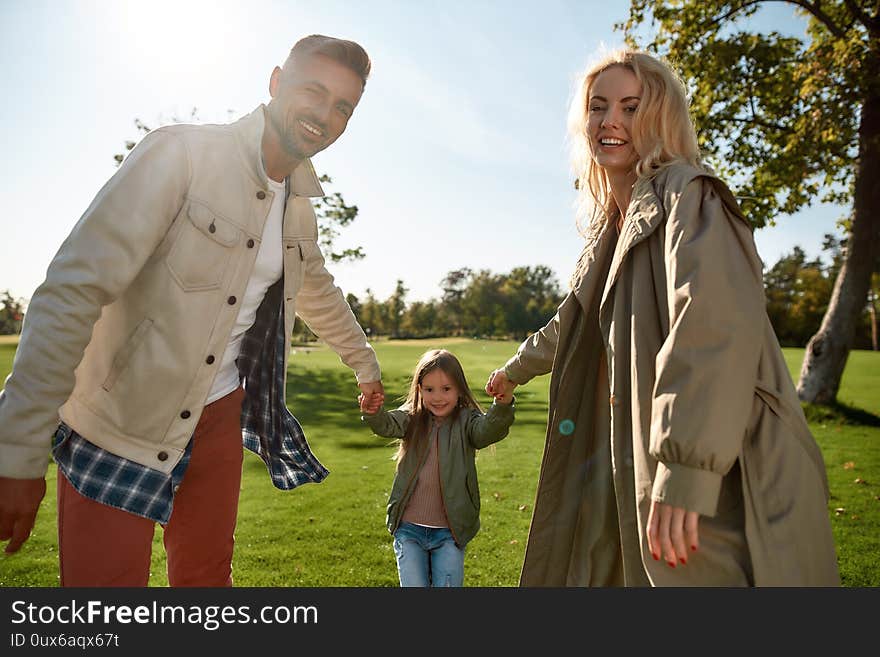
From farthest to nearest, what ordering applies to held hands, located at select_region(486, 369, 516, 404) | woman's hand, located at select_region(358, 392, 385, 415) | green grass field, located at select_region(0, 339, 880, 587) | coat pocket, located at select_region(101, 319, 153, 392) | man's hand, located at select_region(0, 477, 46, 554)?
1. green grass field, located at select_region(0, 339, 880, 587)
2. woman's hand, located at select_region(358, 392, 385, 415)
3. held hands, located at select_region(486, 369, 516, 404)
4. coat pocket, located at select_region(101, 319, 153, 392)
5. man's hand, located at select_region(0, 477, 46, 554)

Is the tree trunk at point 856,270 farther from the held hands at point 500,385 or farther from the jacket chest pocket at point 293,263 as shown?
the jacket chest pocket at point 293,263

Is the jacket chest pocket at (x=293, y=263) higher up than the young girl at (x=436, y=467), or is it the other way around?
the jacket chest pocket at (x=293, y=263)

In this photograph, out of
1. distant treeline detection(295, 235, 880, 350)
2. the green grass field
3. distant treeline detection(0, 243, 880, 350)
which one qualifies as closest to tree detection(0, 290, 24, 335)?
distant treeline detection(0, 243, 880, 350)

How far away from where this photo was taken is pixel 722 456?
6.03 feet

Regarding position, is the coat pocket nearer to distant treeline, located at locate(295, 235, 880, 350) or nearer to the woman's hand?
the woman's hand

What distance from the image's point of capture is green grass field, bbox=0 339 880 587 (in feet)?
16.6

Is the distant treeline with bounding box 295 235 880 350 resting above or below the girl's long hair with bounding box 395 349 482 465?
above

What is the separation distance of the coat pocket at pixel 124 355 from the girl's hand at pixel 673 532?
1.72m

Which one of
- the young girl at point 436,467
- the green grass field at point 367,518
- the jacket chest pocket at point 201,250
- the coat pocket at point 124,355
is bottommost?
the green grass field at point 367,518

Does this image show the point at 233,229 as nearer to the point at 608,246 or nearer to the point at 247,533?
the point at 608,246

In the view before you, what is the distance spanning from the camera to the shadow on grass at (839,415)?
12727 mm

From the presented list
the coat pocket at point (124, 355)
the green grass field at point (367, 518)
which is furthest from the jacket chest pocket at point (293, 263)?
the green grass field at point (367, 518)

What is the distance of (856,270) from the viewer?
527 inches

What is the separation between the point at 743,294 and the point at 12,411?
2.11 meters
